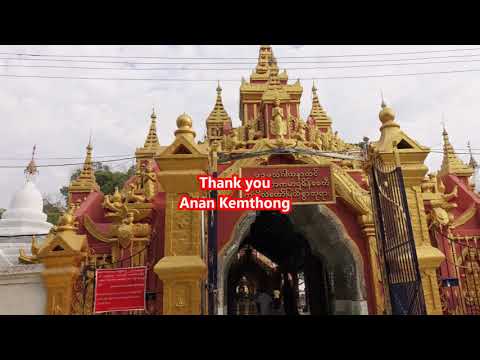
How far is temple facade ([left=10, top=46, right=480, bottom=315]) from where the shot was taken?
6.06 m

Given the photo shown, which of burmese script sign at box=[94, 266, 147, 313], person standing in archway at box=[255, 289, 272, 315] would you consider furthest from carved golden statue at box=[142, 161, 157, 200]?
person standing in archway at box=[255, 289, 272, 315]

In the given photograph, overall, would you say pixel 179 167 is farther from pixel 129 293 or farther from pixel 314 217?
pixel 314 217

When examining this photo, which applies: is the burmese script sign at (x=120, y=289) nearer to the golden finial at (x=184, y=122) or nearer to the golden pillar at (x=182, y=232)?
the golden pillar at (x=182, y=232)

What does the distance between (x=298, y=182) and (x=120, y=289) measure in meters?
4.26

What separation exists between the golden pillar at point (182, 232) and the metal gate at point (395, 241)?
124 inches

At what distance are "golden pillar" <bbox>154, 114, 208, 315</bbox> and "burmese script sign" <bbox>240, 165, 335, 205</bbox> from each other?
7.04 feet

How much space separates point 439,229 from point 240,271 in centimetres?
1456

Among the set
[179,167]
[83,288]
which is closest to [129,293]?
[83,288]

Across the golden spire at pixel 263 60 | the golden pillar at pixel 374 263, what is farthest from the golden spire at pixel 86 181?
the golden pillar at pixel 374 263

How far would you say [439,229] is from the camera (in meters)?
8.12

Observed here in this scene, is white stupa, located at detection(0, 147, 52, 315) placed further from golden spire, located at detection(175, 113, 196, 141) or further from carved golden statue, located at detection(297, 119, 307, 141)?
carved golden statue, located at detection(297, 119, 307, 141)

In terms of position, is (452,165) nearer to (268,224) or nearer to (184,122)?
(268,224)

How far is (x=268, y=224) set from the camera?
12.2 metres

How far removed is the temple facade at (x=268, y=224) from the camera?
606 cm
